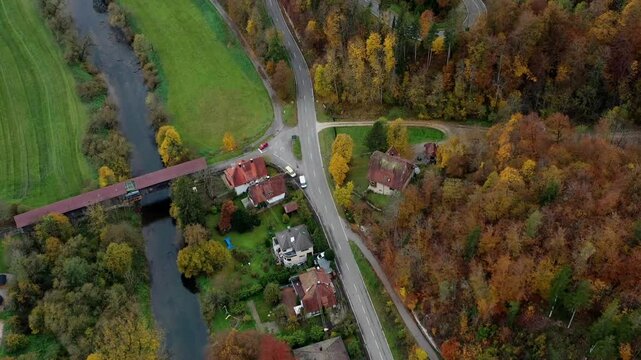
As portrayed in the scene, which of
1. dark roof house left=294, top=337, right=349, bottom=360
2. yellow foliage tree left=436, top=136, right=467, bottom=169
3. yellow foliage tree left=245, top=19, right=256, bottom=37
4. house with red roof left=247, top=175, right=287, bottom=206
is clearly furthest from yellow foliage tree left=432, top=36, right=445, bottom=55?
dark roof house left=294, top=337, right=349, bottom=360

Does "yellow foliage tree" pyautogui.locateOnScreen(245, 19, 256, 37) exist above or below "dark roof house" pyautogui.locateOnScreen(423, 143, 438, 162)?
above

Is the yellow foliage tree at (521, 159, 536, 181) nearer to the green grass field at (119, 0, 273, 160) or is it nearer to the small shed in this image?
the small shed

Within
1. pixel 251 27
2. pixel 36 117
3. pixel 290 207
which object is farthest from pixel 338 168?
pixel 36 117

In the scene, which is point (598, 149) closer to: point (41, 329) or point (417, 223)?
point (417, 223)

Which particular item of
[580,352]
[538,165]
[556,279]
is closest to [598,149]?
[538,165]

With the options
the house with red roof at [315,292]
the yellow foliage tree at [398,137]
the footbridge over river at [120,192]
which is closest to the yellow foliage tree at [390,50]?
the yellow foliage tree at [398,137]

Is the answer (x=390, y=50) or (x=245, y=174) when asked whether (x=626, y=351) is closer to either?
(x=245, y=174)

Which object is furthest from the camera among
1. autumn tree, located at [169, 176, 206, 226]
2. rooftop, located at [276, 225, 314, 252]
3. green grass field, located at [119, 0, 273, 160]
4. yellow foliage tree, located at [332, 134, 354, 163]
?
green grass field, located at [119, 0, 273, 160]

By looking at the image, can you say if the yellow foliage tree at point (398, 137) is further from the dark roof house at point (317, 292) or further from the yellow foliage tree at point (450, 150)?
the dark roof house at point (317, 292)
